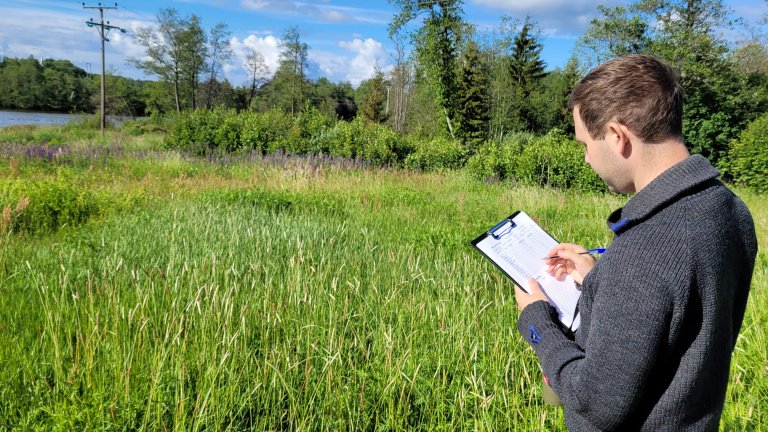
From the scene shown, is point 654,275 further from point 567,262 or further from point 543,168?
point 543,168

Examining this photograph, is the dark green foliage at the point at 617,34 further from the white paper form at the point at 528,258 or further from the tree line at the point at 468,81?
the white paper form at the point at 528,258

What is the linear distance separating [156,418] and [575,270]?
1.72m

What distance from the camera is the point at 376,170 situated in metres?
12.4

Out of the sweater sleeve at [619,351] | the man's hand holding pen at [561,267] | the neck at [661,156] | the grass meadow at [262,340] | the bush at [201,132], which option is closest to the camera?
the sweater sleeve at [619,351]

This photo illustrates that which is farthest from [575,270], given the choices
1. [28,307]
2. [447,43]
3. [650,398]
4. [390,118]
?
[390,118]

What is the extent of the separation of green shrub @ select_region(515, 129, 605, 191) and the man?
35.7ft

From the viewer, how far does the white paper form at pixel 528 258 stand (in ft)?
4.75

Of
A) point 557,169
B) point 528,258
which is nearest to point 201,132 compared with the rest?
point 557,169

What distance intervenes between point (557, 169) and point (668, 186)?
11629mm

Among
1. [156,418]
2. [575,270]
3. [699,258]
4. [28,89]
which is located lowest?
[156,418]

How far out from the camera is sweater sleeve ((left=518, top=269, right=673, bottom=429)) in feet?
3.03

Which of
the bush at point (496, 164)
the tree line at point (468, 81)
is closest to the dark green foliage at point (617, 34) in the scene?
the tree line at point (468, 81)

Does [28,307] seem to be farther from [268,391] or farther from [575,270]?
[575,270]

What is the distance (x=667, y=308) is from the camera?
920 mm
